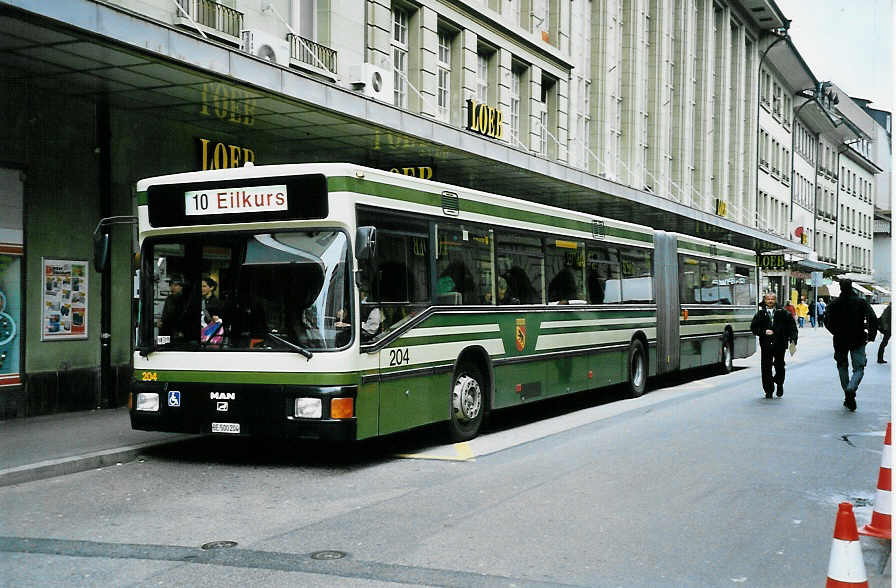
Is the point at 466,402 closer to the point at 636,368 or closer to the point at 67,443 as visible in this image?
the point at 67,443

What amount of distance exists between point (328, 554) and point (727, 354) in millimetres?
17807

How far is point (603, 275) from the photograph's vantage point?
16.0m

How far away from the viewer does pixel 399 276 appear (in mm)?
10172

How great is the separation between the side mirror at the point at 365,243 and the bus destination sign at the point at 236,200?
0.75 meters

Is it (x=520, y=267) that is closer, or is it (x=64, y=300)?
(x=520, y=267)

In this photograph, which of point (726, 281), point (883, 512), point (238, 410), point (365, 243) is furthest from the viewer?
point (726, 281)

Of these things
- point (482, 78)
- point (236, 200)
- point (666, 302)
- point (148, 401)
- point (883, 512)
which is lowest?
point (883, 512)

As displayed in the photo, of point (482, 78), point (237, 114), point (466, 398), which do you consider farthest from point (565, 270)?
point (482, 78)

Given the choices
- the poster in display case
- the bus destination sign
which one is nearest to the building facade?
the poster in display case

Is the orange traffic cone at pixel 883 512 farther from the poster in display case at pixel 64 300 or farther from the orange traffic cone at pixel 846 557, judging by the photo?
the poster in display case at pixel 64 300

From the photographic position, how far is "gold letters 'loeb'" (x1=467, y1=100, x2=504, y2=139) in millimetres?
23078

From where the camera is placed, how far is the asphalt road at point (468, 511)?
19.8 ft

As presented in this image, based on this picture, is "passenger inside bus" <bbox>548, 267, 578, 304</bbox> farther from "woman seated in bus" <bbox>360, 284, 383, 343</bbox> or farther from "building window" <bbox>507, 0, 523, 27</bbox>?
"building window" <bbox>507, 0, 523, 27</bbox>

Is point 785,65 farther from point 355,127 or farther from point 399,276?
point 399,276
